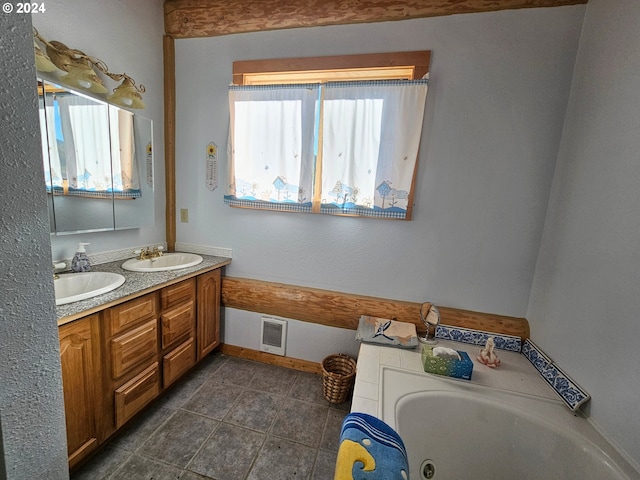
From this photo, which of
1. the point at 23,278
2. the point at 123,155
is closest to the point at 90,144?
the point at 123,155

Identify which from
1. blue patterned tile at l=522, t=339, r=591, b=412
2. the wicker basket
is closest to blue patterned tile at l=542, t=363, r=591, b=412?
blue patterned tile at l=522, t=339, r=591, b=412

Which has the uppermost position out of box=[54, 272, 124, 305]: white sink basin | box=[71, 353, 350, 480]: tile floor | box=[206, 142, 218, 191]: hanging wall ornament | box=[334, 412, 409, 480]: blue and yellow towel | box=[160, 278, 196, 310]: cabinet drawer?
box=[206, 142, 218, 191]: hanging wall ornament

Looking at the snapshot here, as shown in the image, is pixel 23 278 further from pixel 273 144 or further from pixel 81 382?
pixel 273 144

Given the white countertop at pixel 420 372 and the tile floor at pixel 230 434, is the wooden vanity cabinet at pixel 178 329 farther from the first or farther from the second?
the white countertop at pixel 420 372

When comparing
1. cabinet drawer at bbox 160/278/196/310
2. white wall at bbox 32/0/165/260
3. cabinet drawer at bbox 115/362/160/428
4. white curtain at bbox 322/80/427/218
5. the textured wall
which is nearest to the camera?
the textured wall

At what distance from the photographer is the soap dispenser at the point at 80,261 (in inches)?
61.4

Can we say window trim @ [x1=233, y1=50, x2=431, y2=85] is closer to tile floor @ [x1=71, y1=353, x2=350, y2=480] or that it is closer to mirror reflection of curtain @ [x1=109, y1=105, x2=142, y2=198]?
mirror reflection of curtain @ [x1=109, y1=105, x2=142, y2=198]

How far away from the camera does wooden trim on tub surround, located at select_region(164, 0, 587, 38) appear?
5.31ft

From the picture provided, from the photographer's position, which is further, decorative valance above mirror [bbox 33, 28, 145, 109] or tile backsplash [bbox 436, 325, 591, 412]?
decorative valance above mirror [bbox 33, 28, 145, 109]

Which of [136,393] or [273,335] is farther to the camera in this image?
[273,335]

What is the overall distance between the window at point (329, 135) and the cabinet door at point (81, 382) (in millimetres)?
1243

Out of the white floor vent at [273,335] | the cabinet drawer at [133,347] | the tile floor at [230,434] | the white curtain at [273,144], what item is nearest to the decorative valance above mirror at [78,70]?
the white curtain at [273,144]

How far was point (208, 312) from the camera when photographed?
6.82 ft

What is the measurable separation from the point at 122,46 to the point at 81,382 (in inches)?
82.4
